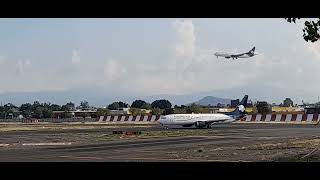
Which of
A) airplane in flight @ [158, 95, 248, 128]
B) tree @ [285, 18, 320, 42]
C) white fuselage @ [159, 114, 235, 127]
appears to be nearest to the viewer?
tree @ [285, 18, 320, 42]

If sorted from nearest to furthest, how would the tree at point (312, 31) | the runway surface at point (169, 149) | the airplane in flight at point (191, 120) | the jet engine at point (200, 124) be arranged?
the tree at point (312, 31) < the runway surface at point (169, 149) < the jet engine at point (200, 124) < the airplane in flight at point (191, 120)

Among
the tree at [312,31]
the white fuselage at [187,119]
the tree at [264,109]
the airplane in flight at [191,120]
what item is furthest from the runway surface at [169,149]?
the tree at [264,109]

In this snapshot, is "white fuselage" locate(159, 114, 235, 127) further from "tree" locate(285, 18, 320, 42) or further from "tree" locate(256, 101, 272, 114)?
"tree" locate(256, 101, 272, 114)

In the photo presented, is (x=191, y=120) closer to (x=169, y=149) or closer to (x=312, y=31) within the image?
(x=169, y=149)

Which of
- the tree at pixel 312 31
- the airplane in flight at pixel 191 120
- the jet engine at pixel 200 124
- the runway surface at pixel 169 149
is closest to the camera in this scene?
the tree at pixel 312 31

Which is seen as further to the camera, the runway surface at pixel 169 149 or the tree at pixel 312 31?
the runway surface at pixel 169 149

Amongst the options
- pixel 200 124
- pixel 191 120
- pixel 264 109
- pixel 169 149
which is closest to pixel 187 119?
pixel 191 120

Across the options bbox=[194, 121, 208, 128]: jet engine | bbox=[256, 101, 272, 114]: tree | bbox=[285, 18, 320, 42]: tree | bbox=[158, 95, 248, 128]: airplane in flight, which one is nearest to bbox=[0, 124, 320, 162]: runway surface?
bbox=[285, 18, 320, 42]: tree

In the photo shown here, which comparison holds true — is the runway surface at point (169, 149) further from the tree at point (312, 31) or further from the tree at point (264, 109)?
the tree at point (264, 109)

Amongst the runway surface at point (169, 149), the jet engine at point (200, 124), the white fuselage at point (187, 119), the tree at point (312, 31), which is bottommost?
the runway surface at point (169, 149)
